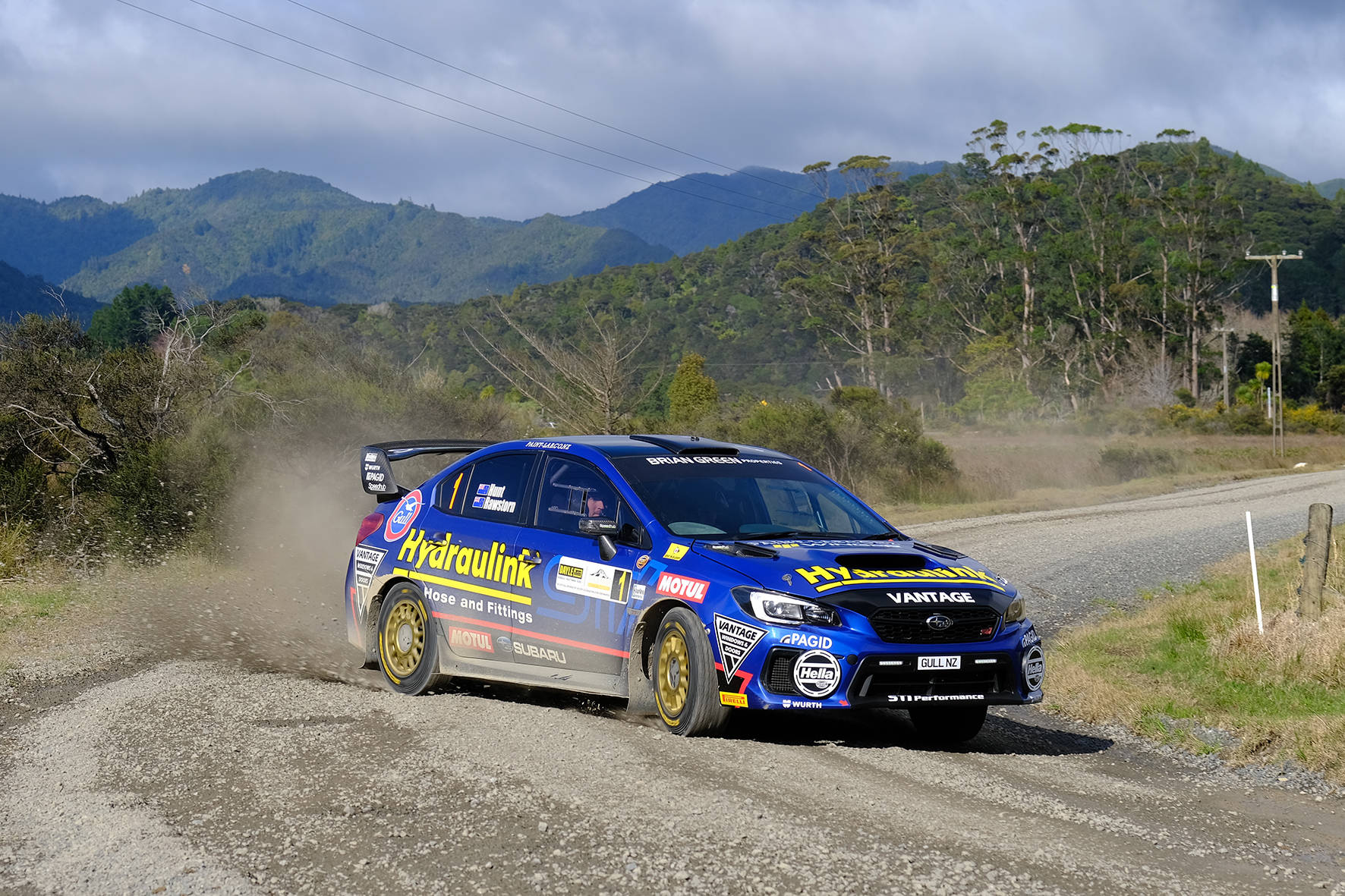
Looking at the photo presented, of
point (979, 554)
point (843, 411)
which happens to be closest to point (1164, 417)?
point (843, 411)

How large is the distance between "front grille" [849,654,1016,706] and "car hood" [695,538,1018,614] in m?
0.28

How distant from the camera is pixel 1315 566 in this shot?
33.1 ft

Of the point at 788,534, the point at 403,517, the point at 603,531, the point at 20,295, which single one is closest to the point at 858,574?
the point at 788,534

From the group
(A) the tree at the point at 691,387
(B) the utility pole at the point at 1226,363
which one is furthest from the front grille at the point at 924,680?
(B) the utility pole at the point at 1226,363

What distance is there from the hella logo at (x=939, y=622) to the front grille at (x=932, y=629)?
0.04 ft

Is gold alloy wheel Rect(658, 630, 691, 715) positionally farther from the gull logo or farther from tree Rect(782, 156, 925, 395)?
tree Rect(782, 156, 925, 395)

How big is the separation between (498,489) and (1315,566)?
6270 millimetres

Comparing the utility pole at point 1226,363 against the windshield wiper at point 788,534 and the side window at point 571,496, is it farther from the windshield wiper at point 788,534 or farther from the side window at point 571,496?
the side window at point 571,496

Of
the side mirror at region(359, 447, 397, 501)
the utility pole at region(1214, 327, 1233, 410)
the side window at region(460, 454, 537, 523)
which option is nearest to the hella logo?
the side window at region(460, 454, 537, 523)

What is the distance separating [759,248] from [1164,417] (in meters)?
58.8

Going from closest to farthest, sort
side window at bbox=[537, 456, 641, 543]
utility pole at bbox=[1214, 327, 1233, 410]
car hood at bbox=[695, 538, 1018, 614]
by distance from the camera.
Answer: car hood at bbox=[695, 538, 1018, 614]
side window at bbox=[537, 456, 641, 543]
utility pole at bbox=[1214, 327, 1233, 410]

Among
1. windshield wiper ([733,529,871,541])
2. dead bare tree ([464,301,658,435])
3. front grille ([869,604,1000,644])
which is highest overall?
dead bare tree ([464,301,658,435])

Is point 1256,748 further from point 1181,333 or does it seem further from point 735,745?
point 1181,333

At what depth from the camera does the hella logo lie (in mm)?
6656
